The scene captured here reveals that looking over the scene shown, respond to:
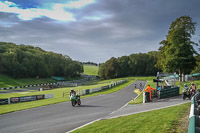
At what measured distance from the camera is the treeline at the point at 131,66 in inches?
4542

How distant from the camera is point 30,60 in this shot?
9400cm

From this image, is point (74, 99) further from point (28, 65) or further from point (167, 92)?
point (28, 65)

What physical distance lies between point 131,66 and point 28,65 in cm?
6364

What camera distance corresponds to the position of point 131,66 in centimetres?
11850

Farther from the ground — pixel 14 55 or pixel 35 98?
pixel 14 55

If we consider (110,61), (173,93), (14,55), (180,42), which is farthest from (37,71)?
(173,93)

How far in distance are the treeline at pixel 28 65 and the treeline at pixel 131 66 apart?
2526 centimetres

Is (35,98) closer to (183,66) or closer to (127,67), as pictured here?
(183,66)

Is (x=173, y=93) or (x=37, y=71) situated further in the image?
(x=37, y=71)

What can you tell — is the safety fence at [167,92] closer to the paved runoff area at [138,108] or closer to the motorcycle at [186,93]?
the motorcycle at [186,93]

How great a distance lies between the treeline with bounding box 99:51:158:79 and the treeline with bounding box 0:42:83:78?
2526 centimetres

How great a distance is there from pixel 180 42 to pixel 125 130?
126ft

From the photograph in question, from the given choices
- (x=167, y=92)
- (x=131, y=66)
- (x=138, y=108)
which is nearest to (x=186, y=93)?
(x=167, y=92)

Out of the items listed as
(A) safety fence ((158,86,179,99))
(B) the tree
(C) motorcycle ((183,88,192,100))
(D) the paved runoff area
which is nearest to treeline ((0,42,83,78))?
(B) the tree
